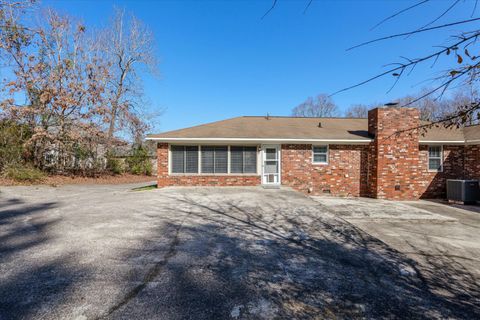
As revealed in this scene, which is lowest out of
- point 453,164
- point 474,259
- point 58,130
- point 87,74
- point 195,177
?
point 474,259

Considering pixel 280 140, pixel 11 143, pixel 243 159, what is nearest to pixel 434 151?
pixel 280 140

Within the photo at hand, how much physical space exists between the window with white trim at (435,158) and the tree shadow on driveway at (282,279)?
359 inches

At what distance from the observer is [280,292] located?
3.07 meters

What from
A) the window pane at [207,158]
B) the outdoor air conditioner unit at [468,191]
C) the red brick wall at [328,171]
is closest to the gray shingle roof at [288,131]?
the red brick wall at [328,171]

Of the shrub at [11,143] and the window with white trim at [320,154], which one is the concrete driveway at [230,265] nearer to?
the window with white trim at [320,154]

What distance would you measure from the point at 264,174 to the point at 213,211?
540 cm

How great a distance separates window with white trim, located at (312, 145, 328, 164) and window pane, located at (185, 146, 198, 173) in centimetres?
579

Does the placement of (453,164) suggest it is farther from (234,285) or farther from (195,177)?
(234,285)

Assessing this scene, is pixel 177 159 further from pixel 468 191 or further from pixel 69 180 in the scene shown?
pixel 468 191

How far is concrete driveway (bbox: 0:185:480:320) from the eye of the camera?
9.04 feet

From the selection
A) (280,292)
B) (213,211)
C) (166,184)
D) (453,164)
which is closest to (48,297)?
(280,292)

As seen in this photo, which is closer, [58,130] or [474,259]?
[474,259]

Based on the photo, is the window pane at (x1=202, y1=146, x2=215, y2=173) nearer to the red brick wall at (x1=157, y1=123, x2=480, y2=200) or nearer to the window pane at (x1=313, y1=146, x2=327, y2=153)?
the red brick wall at (x1=157, y1=123, x2=480, y2=200)

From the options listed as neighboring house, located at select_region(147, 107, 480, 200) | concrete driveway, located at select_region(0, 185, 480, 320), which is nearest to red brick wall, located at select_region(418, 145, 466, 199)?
neighboring house, located at select_region(147, 107, 480, 200)
